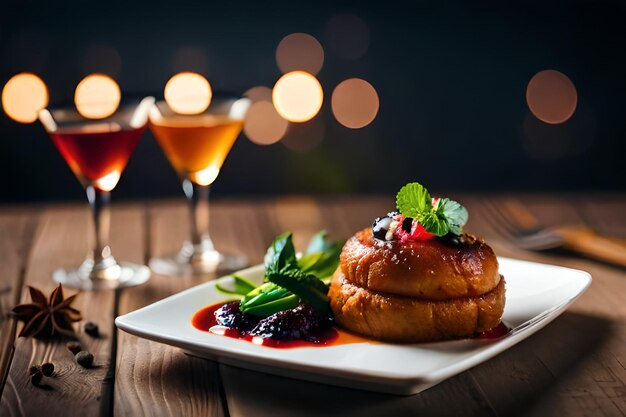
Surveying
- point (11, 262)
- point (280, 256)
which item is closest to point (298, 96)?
point (11, 262)

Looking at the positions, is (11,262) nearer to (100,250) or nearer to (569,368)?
(100,250)

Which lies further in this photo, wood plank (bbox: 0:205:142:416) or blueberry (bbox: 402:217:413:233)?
blueberry (bbox: 402:217:413:233)

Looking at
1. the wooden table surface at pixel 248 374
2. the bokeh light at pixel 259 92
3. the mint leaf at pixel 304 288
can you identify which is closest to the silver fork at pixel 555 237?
the wooden table surface at pixel 248 374

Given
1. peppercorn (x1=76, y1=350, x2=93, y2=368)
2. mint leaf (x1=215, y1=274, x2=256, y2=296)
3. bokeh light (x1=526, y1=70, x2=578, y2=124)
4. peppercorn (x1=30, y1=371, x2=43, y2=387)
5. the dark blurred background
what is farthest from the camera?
bokeh light (x1=526, y1=70, x2=578, y2=124)

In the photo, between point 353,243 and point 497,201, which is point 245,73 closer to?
point 497,201

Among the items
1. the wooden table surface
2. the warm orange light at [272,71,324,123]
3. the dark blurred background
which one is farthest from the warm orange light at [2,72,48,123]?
the wooden table surface

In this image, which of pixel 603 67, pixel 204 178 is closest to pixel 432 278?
pixel 204 178

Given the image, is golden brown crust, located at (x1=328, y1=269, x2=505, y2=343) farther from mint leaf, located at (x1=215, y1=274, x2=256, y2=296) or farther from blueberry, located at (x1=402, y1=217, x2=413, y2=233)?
Answer: mint leaf, located at (x1=215, y1=274, x2=256, y2=296)

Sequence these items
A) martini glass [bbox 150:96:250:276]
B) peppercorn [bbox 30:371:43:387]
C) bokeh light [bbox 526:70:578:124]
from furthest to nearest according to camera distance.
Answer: bokeh light [bbox 526:70:578:124] < martini glass [bbox 150:96:250:276] < peppercorn [bbox 30:371:43:387]
